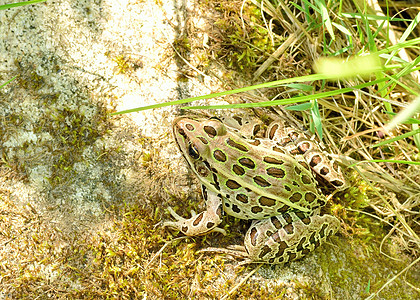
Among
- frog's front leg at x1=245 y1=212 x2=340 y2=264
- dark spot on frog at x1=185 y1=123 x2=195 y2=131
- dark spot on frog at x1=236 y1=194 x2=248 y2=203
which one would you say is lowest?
frog's front leg at x1=245 y1=212 x2=340 y2=264

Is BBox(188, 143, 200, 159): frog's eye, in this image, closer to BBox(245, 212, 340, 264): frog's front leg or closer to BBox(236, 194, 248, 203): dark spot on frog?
BBox(236, 194, 248, 203): dark spot on frog

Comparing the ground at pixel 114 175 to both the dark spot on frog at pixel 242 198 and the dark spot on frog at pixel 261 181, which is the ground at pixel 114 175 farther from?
the dark spot on frog at pixel 261 181

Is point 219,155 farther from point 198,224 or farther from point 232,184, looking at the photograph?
point 198,224

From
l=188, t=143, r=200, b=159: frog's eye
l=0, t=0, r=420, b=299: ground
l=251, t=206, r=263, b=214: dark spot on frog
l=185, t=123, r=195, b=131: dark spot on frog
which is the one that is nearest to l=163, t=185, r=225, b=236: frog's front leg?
l=0, t=0, r=420, b=299: ground

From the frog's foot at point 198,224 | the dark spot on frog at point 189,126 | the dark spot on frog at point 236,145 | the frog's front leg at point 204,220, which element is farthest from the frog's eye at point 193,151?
the frog's foot at point 198,224

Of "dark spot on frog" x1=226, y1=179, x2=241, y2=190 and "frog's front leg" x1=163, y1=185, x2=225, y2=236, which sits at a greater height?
"dark spot on frog" x1=226, y1=179, x2=241, y2=190

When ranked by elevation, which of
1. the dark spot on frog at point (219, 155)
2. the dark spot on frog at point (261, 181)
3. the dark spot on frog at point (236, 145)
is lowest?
the dark spot on frog at point (261, 181)

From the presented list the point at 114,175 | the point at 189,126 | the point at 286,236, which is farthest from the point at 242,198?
the point at 114,175
